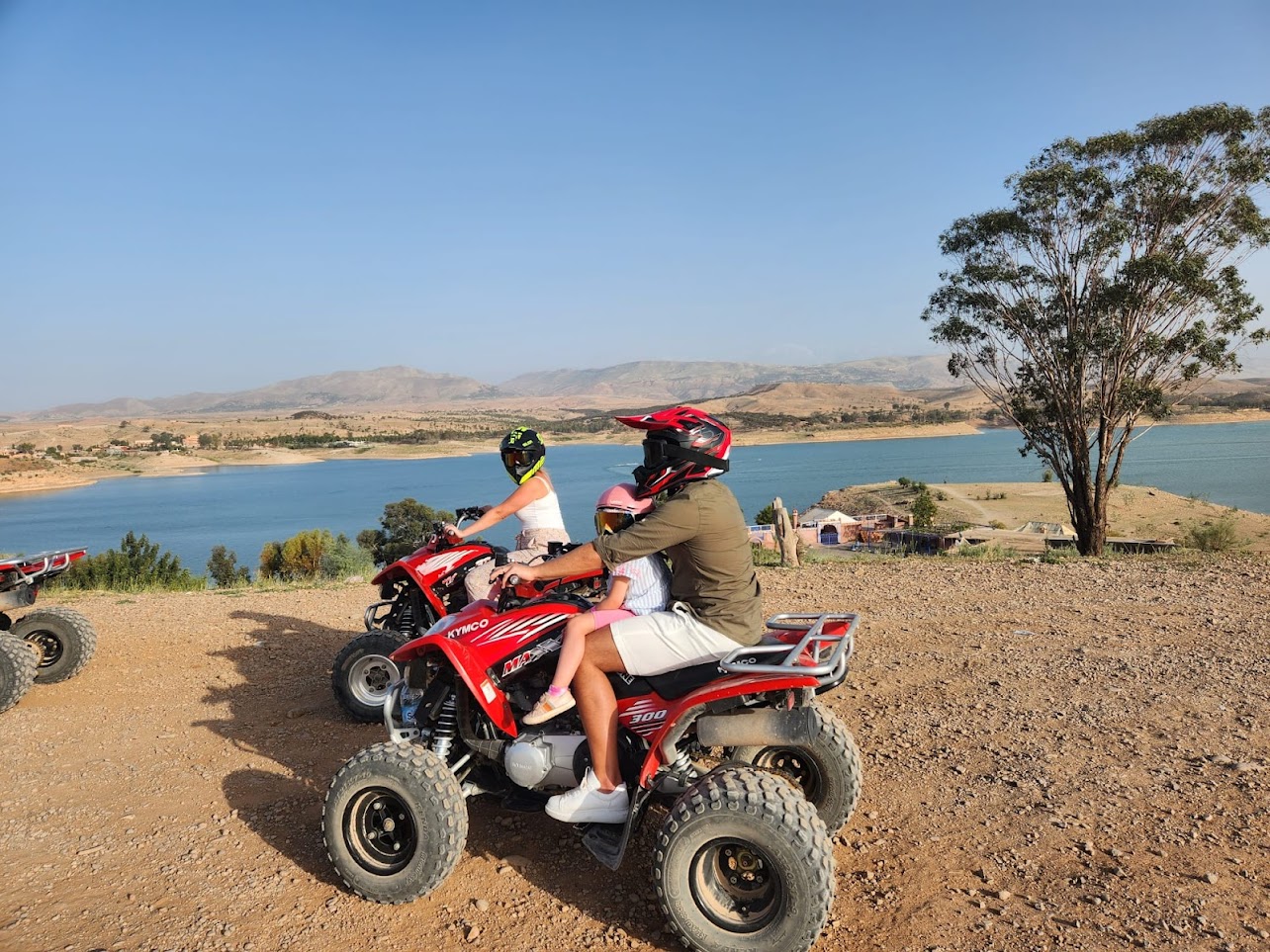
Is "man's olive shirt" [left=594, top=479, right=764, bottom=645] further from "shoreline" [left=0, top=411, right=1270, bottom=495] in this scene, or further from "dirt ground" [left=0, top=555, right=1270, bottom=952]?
"shoreline" [left=0, top=411, right=1270, bottom=495]

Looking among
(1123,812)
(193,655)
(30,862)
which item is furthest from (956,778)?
(193,655)

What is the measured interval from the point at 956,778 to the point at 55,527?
68.7 meters

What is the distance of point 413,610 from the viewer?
6.27 meters

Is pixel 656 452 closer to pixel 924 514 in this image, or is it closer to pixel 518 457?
pixel 518 457

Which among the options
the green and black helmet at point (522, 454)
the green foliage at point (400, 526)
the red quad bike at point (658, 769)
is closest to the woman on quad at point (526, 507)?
the green and black helmet at point (522, 454)

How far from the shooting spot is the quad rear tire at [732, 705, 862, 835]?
13.2ft

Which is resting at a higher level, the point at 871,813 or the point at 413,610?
the point at 413,610

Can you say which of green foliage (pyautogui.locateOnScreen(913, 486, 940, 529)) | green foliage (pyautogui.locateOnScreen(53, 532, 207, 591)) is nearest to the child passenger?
green foliage (pyautogui.locateOnScreen(53, 532, 207, 591))

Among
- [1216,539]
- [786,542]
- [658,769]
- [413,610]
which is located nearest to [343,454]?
→ [1216,539]

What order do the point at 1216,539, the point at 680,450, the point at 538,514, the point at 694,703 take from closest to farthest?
the point at 694,703 < the point at 680,450 < the point at 538,514 < the point at 1216,539

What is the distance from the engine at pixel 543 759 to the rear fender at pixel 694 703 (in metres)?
0.38

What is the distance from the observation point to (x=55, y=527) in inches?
2333

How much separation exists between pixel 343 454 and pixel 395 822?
132090mm

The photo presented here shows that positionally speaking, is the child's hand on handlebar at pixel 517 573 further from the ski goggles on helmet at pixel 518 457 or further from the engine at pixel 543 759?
the ski goggles on helmet at pixel 518 457
